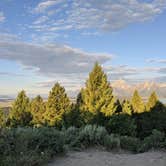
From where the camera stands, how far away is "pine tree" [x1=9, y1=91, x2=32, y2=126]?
35394 millimetres

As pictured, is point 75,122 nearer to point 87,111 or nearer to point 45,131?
point 87,111

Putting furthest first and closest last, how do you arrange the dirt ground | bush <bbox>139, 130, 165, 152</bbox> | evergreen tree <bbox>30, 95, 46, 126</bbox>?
evergreen tree <bbox>30, 95, 46, 126</bbox>
bush <bbox>139, 130, 165, 152</bbox>
the dirt ground

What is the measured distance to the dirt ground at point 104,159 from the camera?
717 cm

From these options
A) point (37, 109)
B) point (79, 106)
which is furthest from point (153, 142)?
point (37, 109)

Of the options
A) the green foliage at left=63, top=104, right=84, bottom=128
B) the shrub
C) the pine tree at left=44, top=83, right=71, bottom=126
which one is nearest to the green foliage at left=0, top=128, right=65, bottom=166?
the shrub

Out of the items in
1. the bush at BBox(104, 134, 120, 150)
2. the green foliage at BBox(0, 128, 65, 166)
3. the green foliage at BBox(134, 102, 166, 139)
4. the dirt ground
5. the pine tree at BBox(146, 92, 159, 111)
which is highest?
the pine tree at BBox(146, 92, 159, 111)

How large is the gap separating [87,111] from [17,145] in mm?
21760

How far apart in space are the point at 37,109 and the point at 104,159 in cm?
3207

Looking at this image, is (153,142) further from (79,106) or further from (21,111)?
(21,111)

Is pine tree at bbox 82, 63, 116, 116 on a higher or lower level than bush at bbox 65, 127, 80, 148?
higher

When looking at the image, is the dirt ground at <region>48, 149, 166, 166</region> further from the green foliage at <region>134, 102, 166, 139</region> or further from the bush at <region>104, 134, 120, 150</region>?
the green foliage at <region>134, 102, 166, 139</region>

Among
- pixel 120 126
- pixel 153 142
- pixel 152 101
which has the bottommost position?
pixel 120 126

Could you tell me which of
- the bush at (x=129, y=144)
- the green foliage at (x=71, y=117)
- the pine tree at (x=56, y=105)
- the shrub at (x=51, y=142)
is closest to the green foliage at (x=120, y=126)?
the green foliage at (x=71, y=117)

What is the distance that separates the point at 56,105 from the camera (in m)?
32.6
